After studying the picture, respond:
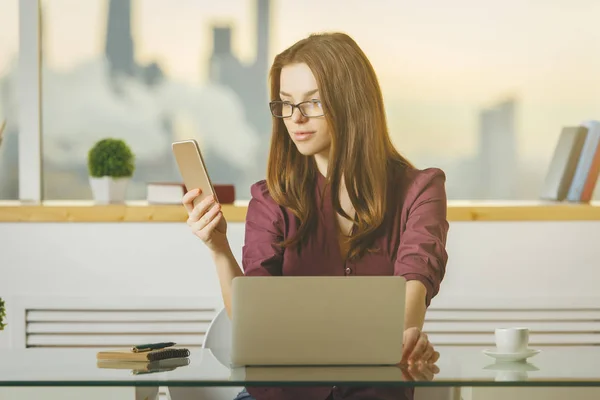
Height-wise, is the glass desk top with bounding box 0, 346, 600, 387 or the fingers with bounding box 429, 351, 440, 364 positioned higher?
the glass desk top with bounding box 0, 346, 600, 387

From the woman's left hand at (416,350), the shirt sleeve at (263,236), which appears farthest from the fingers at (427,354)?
the shirt sleeve at (263,236)

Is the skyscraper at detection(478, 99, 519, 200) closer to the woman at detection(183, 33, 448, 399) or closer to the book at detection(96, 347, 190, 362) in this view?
the woman at detection(183, 33, 448, 399)

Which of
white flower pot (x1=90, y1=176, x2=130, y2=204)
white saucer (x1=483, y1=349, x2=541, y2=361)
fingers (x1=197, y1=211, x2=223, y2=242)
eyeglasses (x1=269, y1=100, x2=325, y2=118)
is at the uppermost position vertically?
eyeglasses (x1=269, y1=100, x2=325, y2=118)

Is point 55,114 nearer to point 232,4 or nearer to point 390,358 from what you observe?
point 232,4

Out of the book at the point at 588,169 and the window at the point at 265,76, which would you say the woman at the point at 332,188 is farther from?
the window at the point at 265,76

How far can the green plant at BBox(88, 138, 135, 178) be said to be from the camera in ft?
11.4

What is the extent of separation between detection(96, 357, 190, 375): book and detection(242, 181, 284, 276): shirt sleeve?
653mm

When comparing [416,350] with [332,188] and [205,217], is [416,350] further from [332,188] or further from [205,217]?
[332,188]

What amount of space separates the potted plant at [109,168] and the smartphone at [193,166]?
Answer: 1.50 m

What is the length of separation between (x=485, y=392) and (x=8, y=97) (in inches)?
107

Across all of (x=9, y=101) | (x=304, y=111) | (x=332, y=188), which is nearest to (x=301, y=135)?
(x=304, y=111)

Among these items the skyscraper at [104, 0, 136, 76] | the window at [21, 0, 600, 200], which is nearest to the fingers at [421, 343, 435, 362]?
the window at [21, 0, 600, 200]

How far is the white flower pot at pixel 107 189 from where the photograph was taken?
11.4 ft

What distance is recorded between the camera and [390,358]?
5.09 feet
